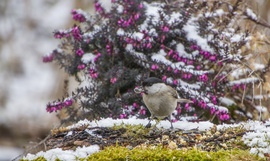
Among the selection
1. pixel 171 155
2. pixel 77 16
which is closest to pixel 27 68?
pixel 77 16

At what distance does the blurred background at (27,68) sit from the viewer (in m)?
6.54

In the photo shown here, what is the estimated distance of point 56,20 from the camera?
27.2ft

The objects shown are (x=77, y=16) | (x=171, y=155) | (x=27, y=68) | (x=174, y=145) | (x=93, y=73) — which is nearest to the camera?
(x=171, y=155)

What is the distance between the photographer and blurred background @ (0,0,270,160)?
654 centimetres

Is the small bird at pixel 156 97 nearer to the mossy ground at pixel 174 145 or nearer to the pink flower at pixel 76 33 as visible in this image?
the mossy ground at pixel 174 145

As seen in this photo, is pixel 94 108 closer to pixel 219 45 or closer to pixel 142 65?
pixel 142 65

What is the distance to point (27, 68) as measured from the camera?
7.91 meters

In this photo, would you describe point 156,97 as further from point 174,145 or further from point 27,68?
point 27,68

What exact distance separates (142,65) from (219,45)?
907mm

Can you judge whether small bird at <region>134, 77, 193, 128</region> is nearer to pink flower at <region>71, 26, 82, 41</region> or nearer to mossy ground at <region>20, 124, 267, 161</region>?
mossy ground at <region>20, 124, 267, 161</region>

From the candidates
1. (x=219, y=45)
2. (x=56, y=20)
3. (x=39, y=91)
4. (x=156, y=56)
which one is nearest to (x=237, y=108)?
(x=219, y=45)

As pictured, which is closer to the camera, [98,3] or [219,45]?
[219,45]

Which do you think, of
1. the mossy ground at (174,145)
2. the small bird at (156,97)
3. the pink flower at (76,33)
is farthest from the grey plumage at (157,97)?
the pink flower at (76,33)

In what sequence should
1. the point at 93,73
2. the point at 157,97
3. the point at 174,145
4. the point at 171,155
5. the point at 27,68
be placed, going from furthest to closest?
the point at 27,68, the point at 93,73, the point at 157,97, the point at 174,145, the point at 171,155
